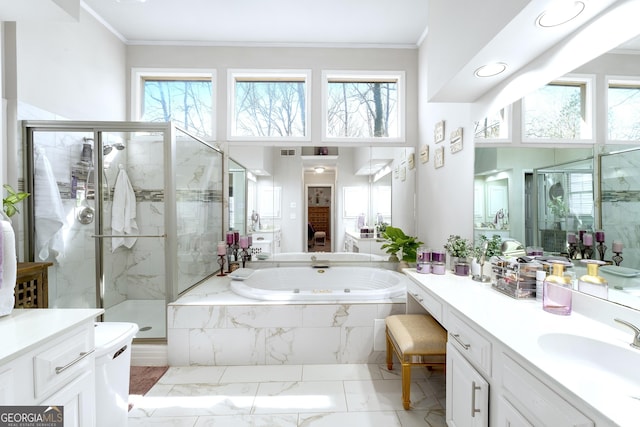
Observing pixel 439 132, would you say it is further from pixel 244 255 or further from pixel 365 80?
pixel 244 255

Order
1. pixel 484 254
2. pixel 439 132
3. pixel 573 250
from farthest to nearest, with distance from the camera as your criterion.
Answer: pixel 439 132, pixel 484 254, pixel 573 250

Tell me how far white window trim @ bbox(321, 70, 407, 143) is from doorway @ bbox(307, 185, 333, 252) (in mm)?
587

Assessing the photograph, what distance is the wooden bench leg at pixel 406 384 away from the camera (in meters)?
1.72

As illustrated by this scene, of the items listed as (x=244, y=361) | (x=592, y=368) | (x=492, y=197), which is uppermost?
(x=492, y=197)

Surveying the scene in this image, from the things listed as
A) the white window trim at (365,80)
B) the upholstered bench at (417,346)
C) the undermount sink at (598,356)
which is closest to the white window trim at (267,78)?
the white window trim at (365,80)

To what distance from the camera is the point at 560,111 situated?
1.44 metres

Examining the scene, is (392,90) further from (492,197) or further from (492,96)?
(492,197)

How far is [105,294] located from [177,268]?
73cm

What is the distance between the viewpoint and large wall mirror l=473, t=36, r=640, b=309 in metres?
1.14

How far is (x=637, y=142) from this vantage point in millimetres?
1104

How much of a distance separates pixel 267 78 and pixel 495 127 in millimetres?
2397

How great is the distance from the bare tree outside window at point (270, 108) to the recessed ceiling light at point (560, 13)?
7.70ft

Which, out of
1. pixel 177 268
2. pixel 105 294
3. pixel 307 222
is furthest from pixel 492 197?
pixel 105 294

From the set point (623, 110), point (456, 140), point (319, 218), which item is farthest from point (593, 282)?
point (319, 218)
